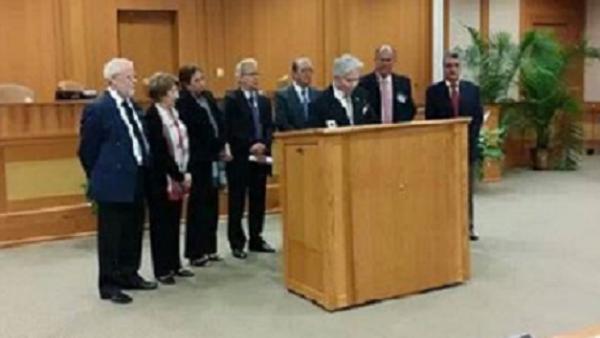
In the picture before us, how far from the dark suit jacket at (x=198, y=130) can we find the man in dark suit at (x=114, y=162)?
0.52m

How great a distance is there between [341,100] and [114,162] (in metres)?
1.43

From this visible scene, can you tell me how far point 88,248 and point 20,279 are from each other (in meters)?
1.00

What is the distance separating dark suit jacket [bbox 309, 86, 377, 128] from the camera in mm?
4965

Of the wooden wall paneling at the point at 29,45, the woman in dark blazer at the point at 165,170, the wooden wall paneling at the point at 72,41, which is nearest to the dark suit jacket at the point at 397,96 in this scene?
the woman in dark blazer at the point at 165,170

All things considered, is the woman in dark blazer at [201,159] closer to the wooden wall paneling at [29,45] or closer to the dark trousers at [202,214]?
the dark trousers at [202,214]

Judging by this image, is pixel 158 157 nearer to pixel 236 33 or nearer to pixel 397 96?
pixel 397 96

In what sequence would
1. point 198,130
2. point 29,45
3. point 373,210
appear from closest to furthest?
point 373,210 < point 198,130 < point 29,45

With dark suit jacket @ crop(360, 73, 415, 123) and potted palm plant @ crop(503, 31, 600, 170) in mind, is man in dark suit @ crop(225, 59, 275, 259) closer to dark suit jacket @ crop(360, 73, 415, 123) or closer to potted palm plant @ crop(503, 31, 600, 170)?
dark suit jacket @ crop(360, 73, 415, 123)

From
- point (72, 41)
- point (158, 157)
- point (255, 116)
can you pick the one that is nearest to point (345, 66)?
point (255, 116)

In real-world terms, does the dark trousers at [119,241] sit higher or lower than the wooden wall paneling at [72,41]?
lower

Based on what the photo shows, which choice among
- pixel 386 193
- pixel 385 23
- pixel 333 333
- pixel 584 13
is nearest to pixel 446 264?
pixel 386 193

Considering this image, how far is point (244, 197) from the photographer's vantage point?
19.4ft

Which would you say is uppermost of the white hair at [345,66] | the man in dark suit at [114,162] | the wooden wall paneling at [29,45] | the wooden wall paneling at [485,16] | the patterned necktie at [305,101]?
the wooden wall paneling at [485,16]

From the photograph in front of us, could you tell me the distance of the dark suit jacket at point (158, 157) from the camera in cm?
492
